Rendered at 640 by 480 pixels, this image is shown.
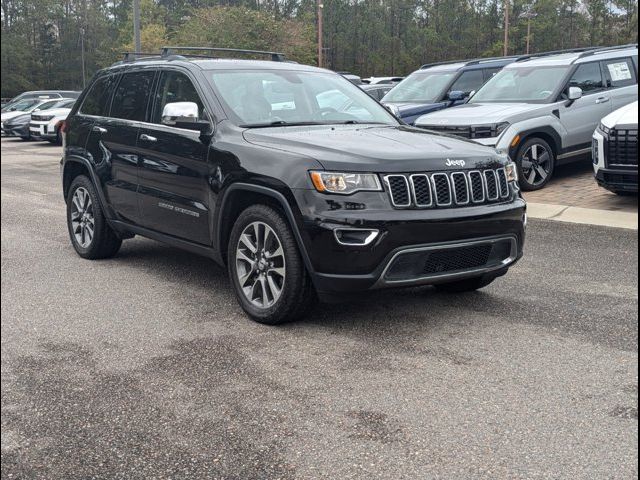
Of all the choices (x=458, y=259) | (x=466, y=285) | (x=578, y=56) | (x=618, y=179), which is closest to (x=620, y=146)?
(x=618, y=179)

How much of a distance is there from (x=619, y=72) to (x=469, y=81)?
289 centimetres

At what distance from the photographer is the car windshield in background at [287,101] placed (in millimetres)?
5609

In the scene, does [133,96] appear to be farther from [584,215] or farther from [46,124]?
[46,124]

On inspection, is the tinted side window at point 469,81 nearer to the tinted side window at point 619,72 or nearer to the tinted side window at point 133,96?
the tinted side window at point 619,72

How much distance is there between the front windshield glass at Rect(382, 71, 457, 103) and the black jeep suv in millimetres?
7774

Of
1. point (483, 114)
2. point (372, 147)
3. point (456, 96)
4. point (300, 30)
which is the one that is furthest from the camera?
point (300, 30)

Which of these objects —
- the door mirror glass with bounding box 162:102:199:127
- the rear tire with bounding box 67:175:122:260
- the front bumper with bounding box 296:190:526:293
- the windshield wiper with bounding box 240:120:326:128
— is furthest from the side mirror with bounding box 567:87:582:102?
the door mirror glass with bounding box 162:102:199:127

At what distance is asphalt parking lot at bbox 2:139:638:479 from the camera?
3076mm

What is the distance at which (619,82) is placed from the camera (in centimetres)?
1228

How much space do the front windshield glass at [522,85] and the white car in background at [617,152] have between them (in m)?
2.31

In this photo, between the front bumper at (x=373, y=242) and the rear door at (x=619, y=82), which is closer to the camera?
the front bumper at (x=373, y=242)

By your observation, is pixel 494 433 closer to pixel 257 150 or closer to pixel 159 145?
pixel 257 150

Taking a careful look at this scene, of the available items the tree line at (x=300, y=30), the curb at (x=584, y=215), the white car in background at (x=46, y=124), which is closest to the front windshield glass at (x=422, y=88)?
the tree line at (x=300, y=30)

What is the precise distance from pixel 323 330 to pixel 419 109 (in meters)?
8.96
